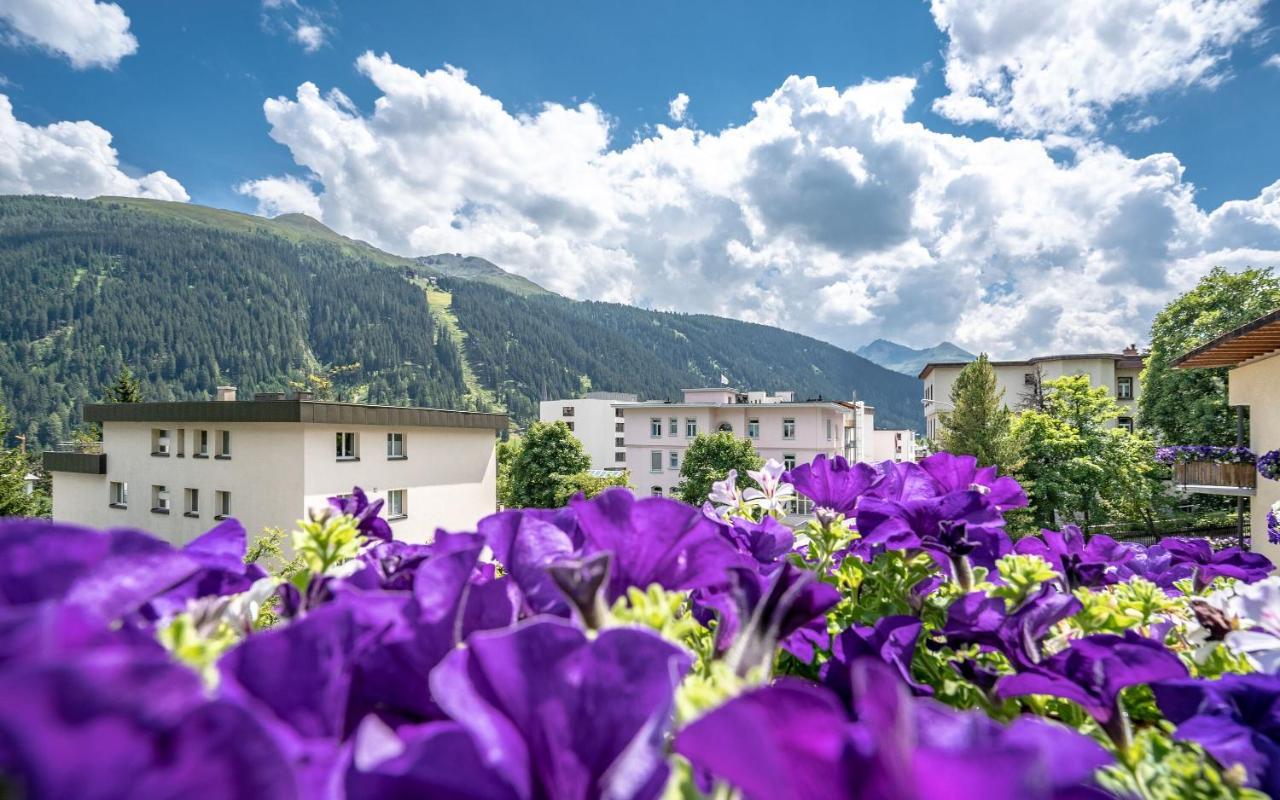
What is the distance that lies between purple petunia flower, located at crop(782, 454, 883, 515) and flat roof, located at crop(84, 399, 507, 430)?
2126 centimetres

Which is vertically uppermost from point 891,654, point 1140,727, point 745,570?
point 745,570

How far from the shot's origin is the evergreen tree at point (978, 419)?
92.7ft

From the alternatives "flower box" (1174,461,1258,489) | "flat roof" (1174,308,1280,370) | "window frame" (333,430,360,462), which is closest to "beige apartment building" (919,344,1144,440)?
"flower box" (1174,461,1258,489)

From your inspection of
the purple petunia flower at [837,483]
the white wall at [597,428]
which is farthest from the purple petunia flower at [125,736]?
the white wall at [597,428]

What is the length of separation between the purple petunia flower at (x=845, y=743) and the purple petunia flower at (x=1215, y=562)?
1.66 meters

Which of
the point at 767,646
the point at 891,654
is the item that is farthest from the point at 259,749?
the point at 891,654

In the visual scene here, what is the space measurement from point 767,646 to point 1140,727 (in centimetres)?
70

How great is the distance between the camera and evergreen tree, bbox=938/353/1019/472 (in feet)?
92.7

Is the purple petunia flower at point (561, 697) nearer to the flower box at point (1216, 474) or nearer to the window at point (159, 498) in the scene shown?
the flower box at point (1216, 474)

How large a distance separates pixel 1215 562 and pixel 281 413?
22668 mm

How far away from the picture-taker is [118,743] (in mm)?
330

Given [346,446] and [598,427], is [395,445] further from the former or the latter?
[598,427]

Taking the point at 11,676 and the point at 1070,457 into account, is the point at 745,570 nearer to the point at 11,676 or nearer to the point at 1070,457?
the point at 11,676

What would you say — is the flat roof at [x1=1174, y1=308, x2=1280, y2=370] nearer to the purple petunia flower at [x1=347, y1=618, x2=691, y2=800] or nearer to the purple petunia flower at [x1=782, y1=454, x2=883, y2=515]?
the purple petunia flower at [x1=782, y1=454, x2=883, y2=515]
